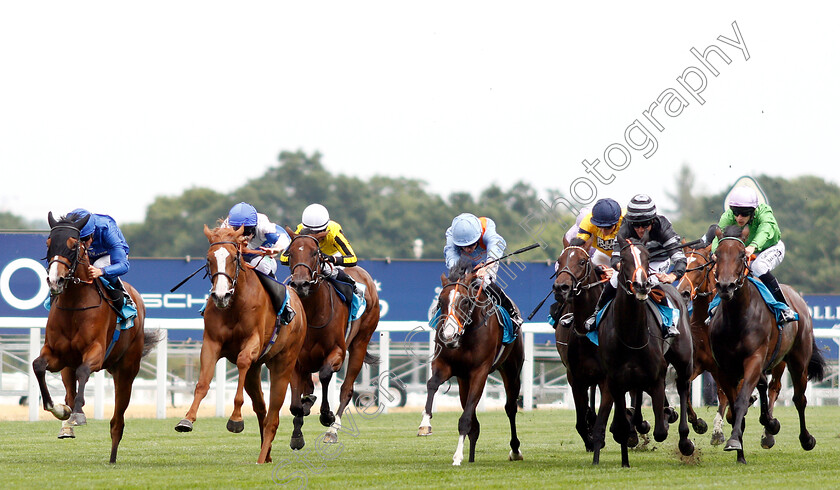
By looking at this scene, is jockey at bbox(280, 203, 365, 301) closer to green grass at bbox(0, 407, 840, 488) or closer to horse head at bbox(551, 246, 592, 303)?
green grass at bbox(0, 407, 840, 488)

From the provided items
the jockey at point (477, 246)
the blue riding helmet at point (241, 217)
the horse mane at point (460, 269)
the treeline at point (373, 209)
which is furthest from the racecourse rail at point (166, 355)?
the treeline at point (373, 209)

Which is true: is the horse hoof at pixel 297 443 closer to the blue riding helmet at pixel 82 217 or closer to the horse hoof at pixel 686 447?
the blue riding helmet at pixel 82 217

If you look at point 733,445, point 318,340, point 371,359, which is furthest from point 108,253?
point 733,445

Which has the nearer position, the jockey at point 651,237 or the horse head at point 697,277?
the jockey at point 651,237

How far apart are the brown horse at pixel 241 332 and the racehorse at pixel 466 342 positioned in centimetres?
121

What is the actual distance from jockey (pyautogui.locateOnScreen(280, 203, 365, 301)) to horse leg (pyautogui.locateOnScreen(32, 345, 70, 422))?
2.11 m

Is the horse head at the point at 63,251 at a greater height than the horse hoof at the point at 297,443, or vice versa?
the horse head at the point at 63,251

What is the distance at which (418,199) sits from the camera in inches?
2323

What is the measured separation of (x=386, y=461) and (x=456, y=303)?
4.77ft

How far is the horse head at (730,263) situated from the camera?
886cm

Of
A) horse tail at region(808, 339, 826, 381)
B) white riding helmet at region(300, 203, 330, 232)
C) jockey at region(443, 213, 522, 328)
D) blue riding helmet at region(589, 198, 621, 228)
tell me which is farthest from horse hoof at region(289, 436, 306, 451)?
horse tail at region(808, 339, 826, 381)

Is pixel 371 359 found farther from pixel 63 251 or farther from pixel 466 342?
pixel 63 251

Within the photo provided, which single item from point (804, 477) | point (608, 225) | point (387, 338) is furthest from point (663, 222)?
point (387, 338)

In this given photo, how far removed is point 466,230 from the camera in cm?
1005
